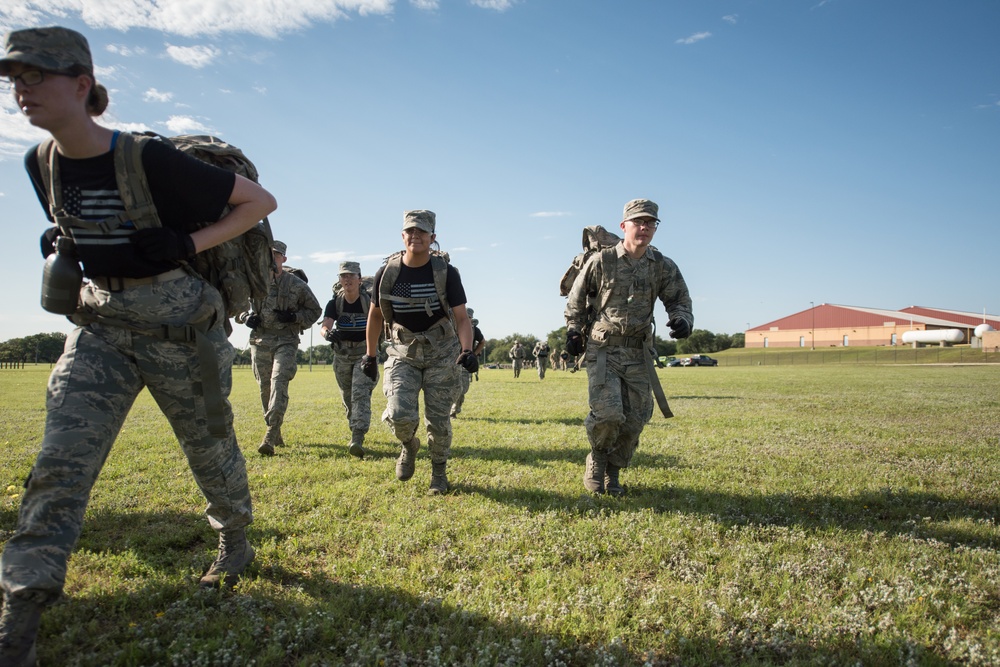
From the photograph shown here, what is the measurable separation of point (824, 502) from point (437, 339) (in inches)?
159

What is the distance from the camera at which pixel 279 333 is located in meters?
8.29

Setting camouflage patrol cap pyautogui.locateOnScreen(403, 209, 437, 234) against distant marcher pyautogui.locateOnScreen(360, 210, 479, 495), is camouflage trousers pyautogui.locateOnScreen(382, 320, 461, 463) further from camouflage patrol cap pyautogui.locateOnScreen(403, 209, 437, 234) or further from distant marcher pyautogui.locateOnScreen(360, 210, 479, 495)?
camouflage patrol cap pyautogui.locateOnScreen(403, 209, 437, 234)

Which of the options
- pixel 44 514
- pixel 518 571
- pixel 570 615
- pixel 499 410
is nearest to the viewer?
pixel 44 514

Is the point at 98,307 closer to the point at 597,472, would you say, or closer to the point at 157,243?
the point at 157,243

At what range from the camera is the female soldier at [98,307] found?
8.16ft

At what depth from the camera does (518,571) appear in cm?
379

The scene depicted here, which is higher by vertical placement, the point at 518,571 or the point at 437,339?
the point at 437,339

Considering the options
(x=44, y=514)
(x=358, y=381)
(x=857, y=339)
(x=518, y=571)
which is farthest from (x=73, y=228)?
(x=857, y=339)

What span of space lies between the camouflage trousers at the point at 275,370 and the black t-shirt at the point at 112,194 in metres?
5.07

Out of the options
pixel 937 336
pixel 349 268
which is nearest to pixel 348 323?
pixel 349 268

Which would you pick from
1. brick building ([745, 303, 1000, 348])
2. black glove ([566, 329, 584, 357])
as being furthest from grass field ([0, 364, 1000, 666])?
brick building ([745, 303, 1000, 348])

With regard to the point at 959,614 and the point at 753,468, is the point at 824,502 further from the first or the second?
the point at 959,614

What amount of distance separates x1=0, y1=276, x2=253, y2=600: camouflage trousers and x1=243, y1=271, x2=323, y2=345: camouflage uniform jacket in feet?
16.7

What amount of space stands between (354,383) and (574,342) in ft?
12.1
